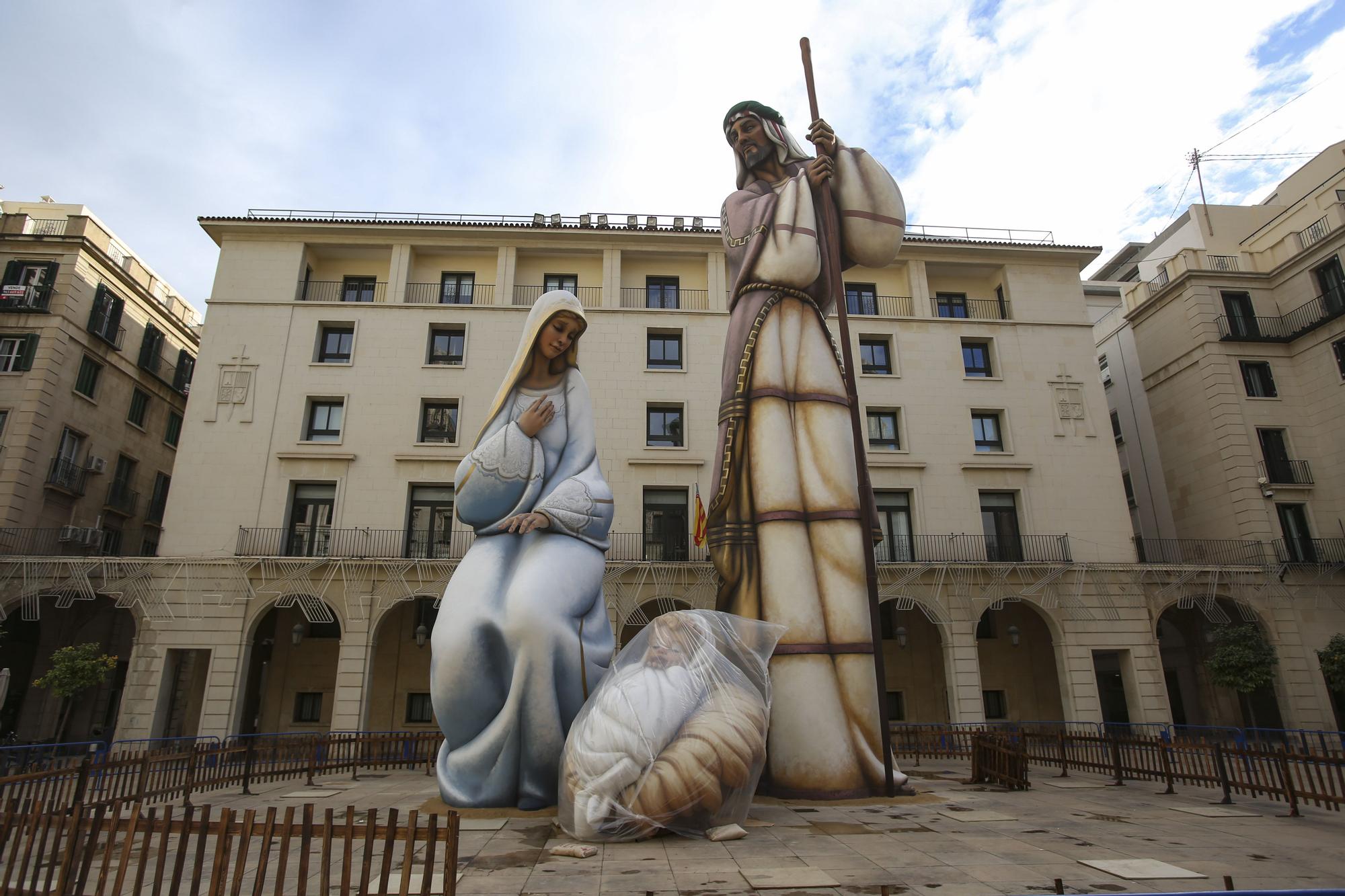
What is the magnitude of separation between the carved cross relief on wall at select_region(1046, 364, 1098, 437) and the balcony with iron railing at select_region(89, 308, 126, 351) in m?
32.7

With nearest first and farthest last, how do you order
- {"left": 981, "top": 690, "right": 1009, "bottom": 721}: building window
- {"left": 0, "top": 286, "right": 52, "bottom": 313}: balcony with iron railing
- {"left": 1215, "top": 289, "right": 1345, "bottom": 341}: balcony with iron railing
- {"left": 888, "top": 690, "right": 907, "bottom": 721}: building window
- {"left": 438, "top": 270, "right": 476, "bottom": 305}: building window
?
{"left": 888, "top": 690, "right": 907, "bottom": 721}: building window < {"left": 0, "top": 286, "right": 52, "bottom": 313}: balcony with iron railing < {"left": 981, "top": 690, "right": 1009, "bottom": 721}: building window < {"left": 1215, "top": 289, "right": 1345, "bottom": 341}: balcony with iron railing < {"left": 438, "top": 270, "right": 476, "bottom": 305}: building window

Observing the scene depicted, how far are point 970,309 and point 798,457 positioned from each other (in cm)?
2072

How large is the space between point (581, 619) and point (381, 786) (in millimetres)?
6795

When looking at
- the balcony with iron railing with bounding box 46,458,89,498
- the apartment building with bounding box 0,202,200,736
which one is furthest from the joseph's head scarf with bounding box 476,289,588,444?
the balcony with iron railing with bounding box 46,458,89,498

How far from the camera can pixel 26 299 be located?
25500 mm

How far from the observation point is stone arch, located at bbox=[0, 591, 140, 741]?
24.5m

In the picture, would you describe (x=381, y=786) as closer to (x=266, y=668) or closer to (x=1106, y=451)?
(x=266, y=668)

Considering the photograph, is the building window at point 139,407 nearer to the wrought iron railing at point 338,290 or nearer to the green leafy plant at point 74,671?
the wrought iron railing at point 338,290

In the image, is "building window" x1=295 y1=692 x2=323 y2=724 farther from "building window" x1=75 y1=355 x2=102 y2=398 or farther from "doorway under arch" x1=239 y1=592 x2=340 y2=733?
"building window" x1=75 y1=355 x2=102 y2=398

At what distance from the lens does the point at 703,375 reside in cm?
2611

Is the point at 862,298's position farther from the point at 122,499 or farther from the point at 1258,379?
the point at 122,499

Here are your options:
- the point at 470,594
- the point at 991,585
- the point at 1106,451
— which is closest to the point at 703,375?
the point at 991,585

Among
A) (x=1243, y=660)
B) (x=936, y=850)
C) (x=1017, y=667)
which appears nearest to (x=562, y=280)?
(x=1017, y=667)

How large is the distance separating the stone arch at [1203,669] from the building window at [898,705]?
7.64 m
